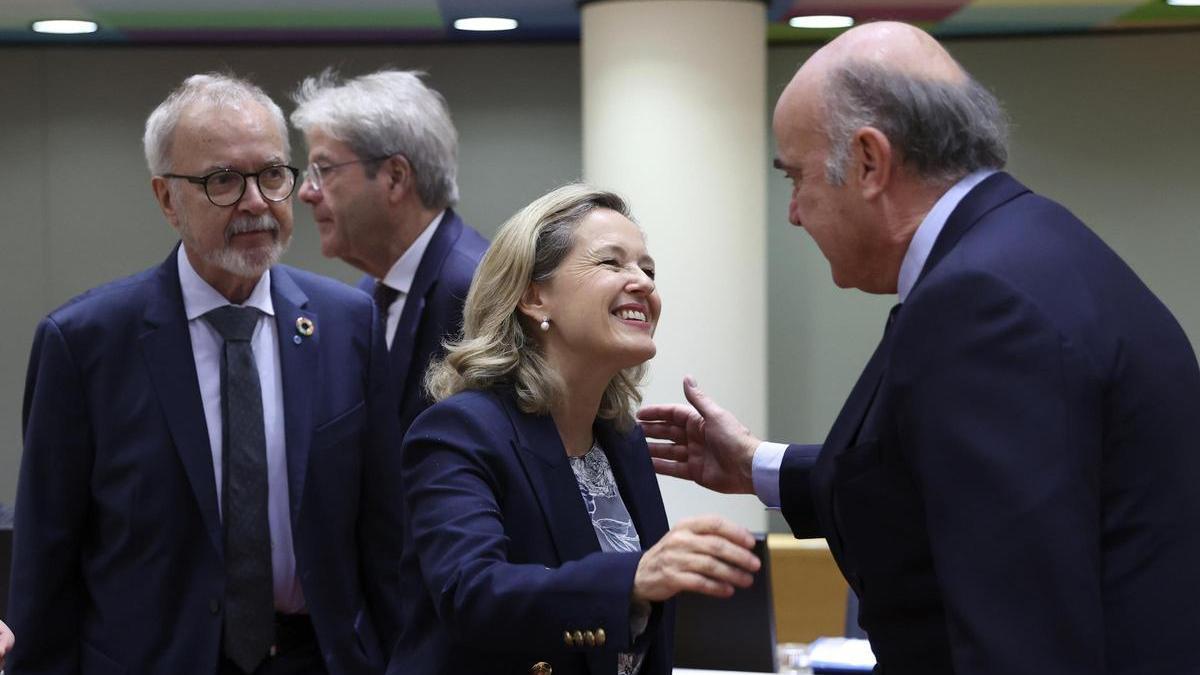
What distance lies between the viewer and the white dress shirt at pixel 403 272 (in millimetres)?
4066

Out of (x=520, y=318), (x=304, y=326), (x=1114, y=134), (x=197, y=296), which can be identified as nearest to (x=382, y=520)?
(x=304, y=326)

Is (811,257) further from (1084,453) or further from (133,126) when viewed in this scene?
(1084,453)

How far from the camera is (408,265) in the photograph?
4090 millimetres

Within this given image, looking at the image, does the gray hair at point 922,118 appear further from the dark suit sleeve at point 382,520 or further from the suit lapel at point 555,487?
the dark suit sleeve at point 382,520

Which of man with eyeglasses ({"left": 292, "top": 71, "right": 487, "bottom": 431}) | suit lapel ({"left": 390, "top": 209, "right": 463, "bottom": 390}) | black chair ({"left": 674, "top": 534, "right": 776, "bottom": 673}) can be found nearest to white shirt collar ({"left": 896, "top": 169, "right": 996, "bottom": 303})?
black chair ({"left": 674, "top": 534, "right": 776, "bottom": 673})

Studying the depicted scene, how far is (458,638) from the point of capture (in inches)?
82.3

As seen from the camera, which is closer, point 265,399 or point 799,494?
point 799,494

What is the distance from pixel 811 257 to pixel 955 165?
5.04m

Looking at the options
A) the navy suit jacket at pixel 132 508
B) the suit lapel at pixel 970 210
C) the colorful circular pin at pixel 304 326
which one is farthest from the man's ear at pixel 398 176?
the suit lapel at pixel 970 210

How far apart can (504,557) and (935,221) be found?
76cm

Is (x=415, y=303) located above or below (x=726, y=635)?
above

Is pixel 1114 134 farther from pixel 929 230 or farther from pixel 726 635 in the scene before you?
pixel 929 230

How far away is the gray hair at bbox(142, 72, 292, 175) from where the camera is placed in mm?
2963

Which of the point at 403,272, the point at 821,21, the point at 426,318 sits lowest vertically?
the point at 426,318
